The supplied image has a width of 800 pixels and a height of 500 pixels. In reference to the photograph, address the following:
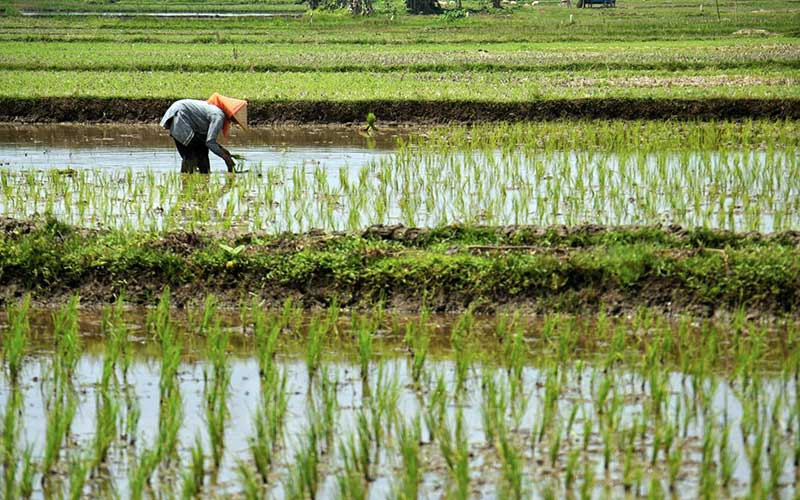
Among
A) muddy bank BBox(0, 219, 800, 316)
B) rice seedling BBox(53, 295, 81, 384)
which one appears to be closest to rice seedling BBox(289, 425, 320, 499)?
rice seedling BBox(53, 295, 81, 384)

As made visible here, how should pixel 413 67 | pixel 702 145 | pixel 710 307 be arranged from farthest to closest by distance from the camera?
pixel 413 67 < pixel 702 145 < pixel 710 307

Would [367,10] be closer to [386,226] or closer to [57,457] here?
[386,226]

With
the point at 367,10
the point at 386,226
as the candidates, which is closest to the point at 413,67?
the point at 386,226

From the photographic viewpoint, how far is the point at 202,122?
8.46 metres

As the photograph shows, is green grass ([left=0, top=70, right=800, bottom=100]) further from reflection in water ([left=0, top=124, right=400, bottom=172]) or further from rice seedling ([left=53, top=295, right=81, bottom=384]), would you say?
rice seedling ([left=53, top=295, right=81, bottom=384])

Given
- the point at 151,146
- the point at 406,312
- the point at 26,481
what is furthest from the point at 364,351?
the point at 151,146

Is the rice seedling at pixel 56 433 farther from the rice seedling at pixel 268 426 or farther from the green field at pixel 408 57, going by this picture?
the green field at pixel 408 57

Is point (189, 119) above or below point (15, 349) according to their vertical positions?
above

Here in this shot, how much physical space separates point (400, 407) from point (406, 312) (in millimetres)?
1374

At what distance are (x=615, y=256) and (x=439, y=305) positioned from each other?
85 cm

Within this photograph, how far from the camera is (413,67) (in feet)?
57.1

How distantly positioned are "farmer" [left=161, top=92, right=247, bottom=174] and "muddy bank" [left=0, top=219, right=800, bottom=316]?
2.07m

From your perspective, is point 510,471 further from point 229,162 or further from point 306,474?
point 229,162

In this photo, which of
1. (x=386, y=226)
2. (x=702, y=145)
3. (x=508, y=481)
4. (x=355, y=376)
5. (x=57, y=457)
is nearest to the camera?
(x=508, y=481)
